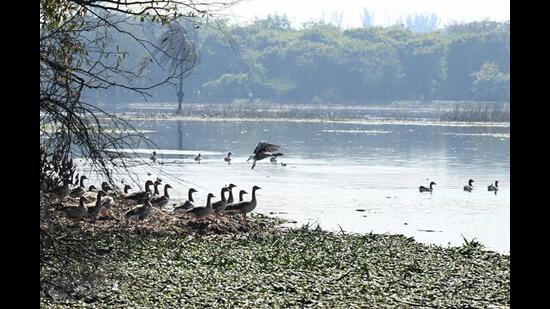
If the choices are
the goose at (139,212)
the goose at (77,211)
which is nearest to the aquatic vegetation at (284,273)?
the goose at (139,212)

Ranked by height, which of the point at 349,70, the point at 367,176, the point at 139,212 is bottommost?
the point at 367,176

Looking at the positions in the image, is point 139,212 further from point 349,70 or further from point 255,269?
point 349,70

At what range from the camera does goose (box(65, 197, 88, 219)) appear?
16.7m

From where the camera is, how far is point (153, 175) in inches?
1310

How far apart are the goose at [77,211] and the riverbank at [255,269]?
27cm

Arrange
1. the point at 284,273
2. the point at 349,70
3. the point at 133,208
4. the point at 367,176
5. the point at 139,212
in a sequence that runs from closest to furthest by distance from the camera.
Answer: the point at 284,273, the point at 139,212, the point at 133,208, the point at 367,176, the point at 349,70

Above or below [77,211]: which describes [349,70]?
above

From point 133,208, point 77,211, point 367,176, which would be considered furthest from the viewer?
point 367,176

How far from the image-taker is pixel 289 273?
522 inches

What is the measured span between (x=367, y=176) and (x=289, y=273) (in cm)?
2192

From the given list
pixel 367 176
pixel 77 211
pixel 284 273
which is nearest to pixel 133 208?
pixel 77 211
